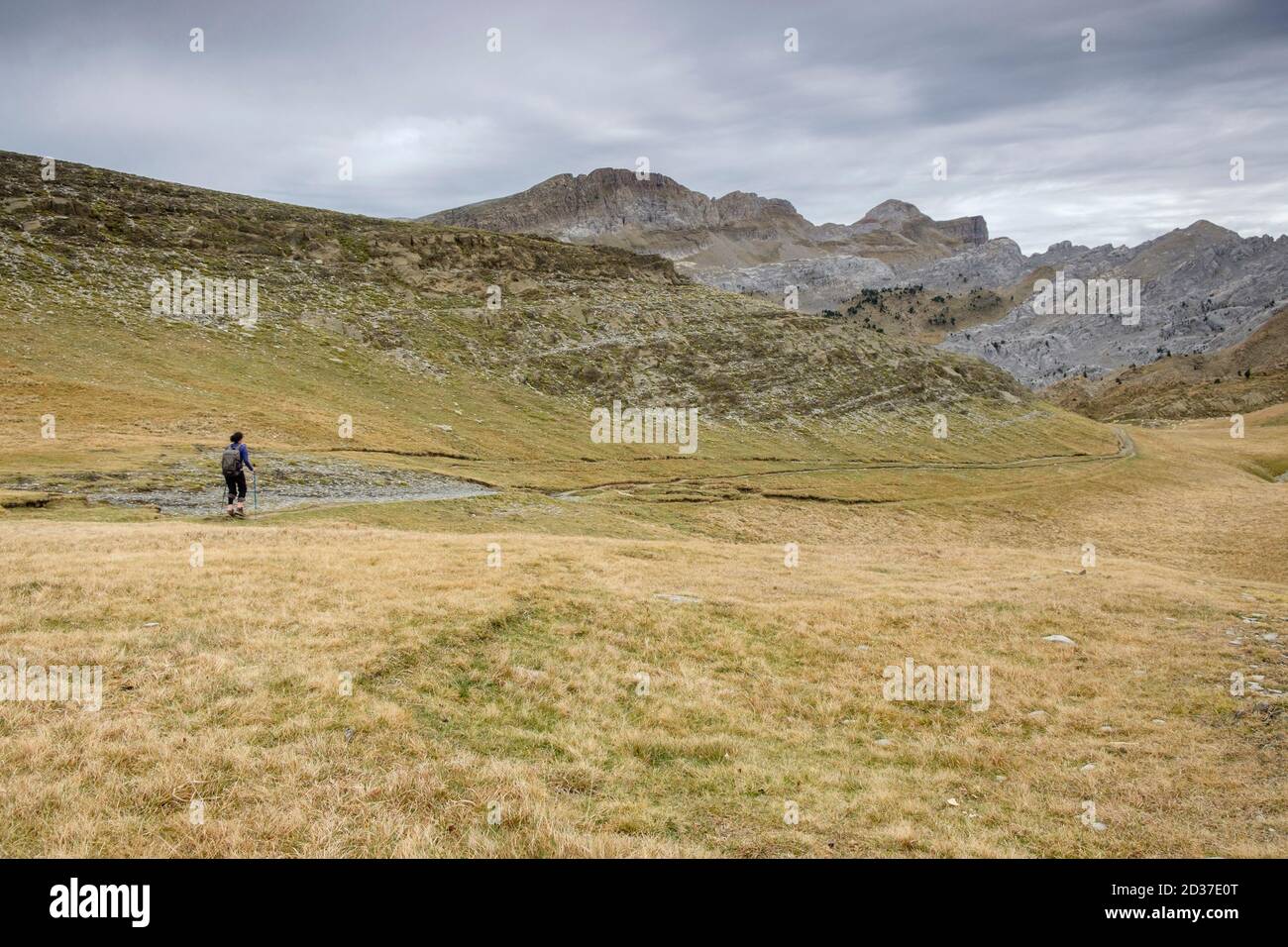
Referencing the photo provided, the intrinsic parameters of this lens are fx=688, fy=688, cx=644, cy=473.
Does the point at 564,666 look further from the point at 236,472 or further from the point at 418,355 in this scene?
the point at 418,355

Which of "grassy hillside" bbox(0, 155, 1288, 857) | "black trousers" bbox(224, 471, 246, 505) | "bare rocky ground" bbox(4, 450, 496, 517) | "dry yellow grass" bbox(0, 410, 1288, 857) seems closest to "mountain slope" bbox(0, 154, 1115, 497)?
"grassy hillside" bbox(0, 155, 1288, 857)

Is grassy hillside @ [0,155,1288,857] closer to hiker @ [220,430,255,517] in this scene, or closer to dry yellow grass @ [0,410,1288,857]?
dry yellow grass @ [0,410,1288,857]

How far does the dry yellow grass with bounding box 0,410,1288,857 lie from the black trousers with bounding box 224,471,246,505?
271 cm

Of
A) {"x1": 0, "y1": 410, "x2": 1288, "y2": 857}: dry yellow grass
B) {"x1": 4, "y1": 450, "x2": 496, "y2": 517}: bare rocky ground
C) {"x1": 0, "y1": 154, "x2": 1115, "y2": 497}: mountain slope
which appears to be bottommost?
{"x1": 0, "y1": 410, "x2": 1288, "y2": 857}: dry yellow grass

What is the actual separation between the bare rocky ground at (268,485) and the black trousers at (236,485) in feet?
6.93

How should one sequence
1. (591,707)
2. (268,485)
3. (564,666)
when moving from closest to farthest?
(591,707)
(564,666)
(268,485)

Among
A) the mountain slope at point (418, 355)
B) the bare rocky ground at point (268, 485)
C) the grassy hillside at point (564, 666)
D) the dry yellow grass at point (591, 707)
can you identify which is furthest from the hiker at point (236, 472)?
the mountain slope at point (418, 355)

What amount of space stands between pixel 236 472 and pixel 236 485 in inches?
35.2

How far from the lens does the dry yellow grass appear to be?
964 cm

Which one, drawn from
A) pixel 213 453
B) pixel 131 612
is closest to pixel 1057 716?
pixel 131 612

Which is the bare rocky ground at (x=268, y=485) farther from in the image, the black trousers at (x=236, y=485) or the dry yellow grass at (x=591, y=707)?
the dry yellow grass at (x=591, y=707)

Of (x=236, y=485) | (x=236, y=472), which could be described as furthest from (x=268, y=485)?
(x=236, y=472)

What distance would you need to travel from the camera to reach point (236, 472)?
30766 millimetres

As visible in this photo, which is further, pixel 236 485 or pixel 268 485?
pixel 268 485
